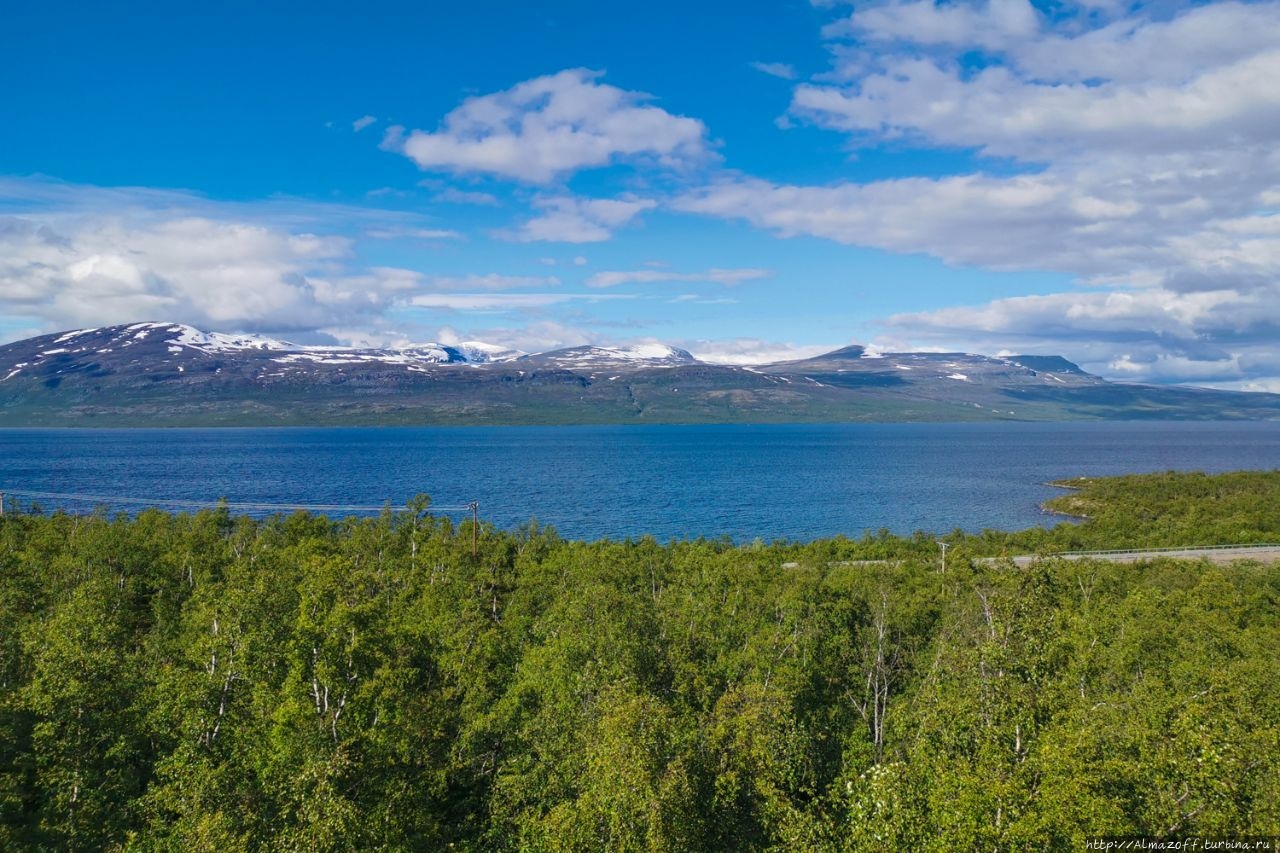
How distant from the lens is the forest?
19.9 m

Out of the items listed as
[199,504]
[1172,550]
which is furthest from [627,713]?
[199,504]

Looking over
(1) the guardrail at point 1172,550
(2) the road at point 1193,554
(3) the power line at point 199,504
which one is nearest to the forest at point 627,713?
(2) the road at point 1193,554

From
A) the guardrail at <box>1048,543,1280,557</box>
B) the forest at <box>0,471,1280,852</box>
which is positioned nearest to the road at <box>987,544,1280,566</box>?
the guardrail at <box>1048,543,1280,557</box>

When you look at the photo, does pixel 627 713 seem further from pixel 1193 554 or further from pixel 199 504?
pixel 199 504

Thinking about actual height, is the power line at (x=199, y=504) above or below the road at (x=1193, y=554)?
below

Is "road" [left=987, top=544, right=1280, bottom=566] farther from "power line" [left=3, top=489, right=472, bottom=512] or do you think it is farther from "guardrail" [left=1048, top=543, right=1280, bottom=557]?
"power line" [left=3, top=489, right=472, bottom=512]

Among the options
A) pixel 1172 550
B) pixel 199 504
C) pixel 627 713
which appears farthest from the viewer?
pixel 199 504

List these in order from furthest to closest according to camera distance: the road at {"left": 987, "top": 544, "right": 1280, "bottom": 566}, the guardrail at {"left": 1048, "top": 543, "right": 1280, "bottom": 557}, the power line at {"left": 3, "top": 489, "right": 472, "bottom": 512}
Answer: the power line at {"left": 3, "top": 489, "right": 472, "bottom": 512} → the guardrail at {"left": 1048, "top": 543, "right": 1280, "bottom": 557} → the road at {"left": 987, "top": 544, "right": 1280, "bottom": 566}

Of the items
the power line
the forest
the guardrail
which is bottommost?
the power line

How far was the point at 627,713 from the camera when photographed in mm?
23812

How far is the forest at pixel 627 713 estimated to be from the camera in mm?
19875

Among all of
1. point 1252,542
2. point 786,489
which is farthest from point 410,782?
point 786,489

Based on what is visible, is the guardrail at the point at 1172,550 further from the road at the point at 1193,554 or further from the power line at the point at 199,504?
the power line at the point at 199,504

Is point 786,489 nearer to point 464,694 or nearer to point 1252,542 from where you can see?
point 1252,542
